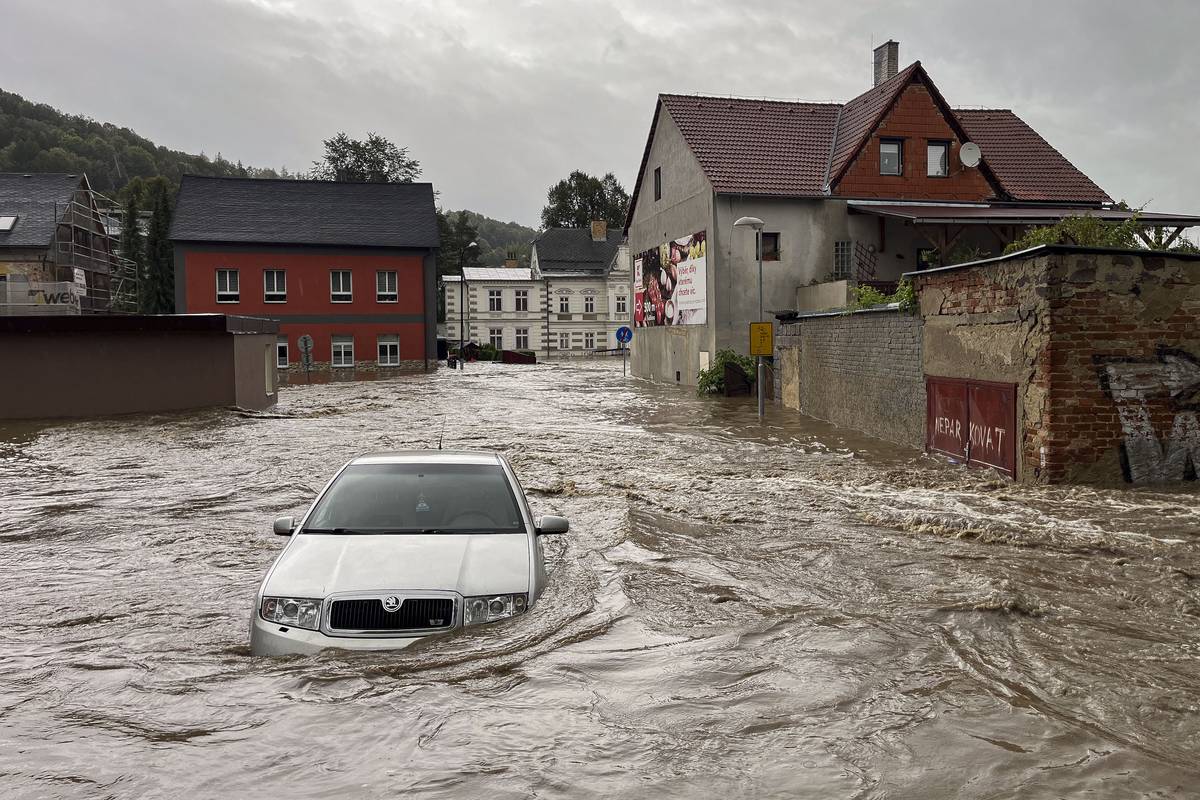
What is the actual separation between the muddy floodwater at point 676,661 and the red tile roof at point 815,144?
21.9 metres

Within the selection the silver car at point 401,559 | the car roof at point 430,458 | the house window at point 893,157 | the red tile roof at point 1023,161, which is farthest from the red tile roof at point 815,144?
the silver car at point 401,559

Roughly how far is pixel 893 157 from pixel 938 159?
174 cm

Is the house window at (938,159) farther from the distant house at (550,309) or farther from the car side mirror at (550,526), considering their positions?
the distant house at (550,309)

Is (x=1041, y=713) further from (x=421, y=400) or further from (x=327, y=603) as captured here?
(x=421, y=400)

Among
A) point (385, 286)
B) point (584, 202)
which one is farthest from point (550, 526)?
point (584, 202)

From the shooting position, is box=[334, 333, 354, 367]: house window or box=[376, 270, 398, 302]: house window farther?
box=[376, 270, 398, 302]: house window

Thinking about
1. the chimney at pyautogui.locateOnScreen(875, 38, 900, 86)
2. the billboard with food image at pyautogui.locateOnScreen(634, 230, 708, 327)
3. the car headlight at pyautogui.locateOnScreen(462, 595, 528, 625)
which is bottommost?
the car headlight at pyautogui.locateOnScreen(462, 595, 528, 625)

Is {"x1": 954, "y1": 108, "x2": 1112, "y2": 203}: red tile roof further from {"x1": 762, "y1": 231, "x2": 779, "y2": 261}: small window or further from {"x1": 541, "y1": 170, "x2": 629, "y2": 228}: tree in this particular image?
{"x1": 541, "y1": 170, "x2": 629, "y2": 228}: tree

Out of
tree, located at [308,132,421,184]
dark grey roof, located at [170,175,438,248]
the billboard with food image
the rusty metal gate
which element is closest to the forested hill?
tree, located at [308,132,421,184]

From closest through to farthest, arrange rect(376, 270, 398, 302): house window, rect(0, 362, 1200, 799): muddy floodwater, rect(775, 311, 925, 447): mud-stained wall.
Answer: rect(0, 362, 1200, 799): muddy floodwater → rect(775, 311, 925, 447): mud-stained wall → rect(376, 270, 398, 302): house window

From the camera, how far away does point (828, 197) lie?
109 feet

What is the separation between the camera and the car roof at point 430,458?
27.0 ft

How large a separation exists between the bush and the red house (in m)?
21.4

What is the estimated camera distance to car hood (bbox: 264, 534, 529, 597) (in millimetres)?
6203
